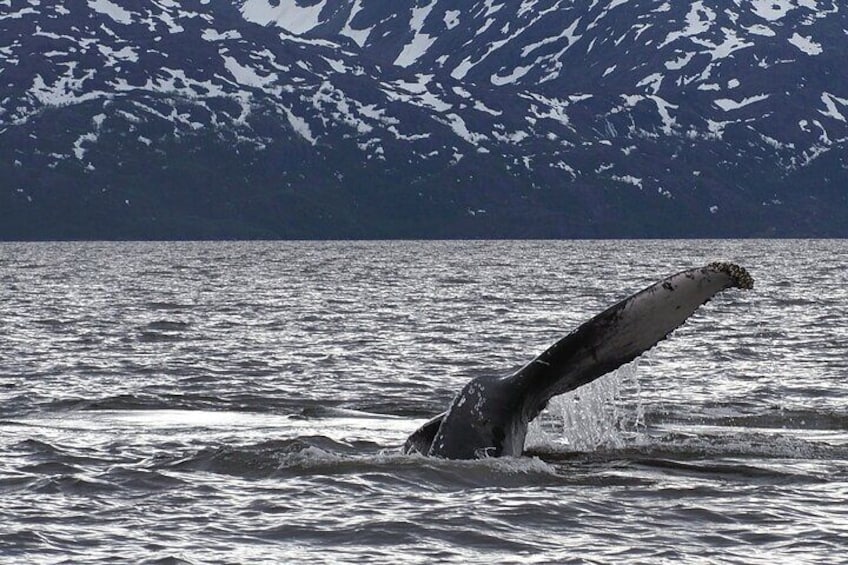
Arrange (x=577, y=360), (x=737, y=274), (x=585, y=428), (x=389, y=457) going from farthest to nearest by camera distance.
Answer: (x=585, y=428)
(x=389, y=457)
(x=577, y=360)
(x=737, y=274)

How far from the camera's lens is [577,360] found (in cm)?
1013

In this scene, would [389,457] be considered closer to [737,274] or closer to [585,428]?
[585,428]

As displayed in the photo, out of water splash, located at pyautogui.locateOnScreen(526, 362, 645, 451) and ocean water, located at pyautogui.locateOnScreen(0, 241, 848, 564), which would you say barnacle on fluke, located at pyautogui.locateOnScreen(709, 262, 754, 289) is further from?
water splash, located at pyautogui.locateOnScreen(526, 362, 645, 451)

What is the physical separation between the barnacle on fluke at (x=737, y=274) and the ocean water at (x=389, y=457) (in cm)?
188

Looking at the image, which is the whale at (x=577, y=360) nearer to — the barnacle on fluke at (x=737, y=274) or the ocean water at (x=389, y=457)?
the barnacle on fluke at (x=737, y=274)

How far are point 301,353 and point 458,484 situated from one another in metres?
18.8

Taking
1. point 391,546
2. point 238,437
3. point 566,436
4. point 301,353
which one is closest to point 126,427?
point 238,437

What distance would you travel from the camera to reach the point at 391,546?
11094 millimetres

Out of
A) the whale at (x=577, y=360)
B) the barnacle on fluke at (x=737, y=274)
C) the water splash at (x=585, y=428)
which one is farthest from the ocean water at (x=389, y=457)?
the barnacle on fluke at (x=737, y=274)

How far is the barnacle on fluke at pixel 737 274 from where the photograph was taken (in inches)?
360

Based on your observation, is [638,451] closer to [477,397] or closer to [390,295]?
[477,397]

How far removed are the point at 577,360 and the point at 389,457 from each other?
4.62 metres

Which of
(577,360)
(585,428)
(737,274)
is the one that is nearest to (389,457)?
(585,428)

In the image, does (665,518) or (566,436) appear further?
(566,436)
